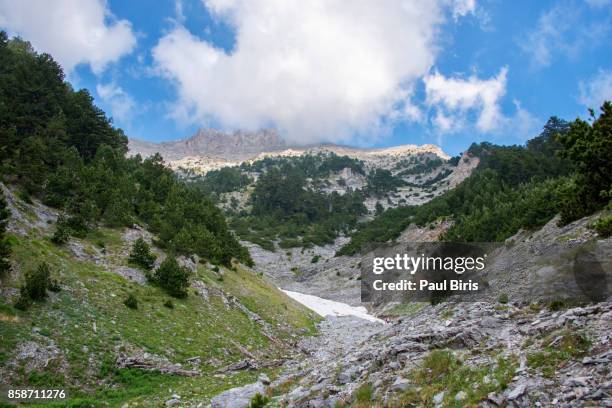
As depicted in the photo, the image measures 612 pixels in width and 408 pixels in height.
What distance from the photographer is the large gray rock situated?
16327 millimetres

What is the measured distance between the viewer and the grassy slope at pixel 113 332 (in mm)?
18969

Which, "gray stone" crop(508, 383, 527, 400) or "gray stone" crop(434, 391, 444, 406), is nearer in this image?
"gray stone" crop(508, 383, 527, 400)

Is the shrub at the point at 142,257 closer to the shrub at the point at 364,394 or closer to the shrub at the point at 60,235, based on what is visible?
the shrub at the point at 60,235

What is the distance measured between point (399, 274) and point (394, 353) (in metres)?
59.9

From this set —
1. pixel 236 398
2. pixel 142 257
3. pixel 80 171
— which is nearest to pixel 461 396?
pixel 236 398

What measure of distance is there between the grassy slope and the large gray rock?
1457 mm

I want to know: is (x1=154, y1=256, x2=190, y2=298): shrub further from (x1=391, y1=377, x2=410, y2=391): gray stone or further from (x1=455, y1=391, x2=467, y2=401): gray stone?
(x1=455, y1=391, x2=467, y2=401): gray stone

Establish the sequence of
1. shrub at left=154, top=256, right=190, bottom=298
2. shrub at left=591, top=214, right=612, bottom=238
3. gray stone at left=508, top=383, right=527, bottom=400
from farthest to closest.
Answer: shrub at left=154, top=256, right=190, bottom=298
shrub at left=591, top=214, right=612, bottom=238
gray stone at left=508, top=383, right=527, bottom=400

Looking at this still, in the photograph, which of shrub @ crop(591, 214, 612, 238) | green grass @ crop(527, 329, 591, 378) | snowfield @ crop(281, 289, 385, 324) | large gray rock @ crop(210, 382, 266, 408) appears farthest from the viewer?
snowfield @ crop(281, 289, 385, 324)

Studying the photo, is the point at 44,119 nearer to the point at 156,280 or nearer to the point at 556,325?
the point at 156,280

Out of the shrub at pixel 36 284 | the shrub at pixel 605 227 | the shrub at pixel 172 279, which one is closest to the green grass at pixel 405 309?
the shrub at pixel 172 279

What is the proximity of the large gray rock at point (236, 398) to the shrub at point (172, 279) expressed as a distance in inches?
650

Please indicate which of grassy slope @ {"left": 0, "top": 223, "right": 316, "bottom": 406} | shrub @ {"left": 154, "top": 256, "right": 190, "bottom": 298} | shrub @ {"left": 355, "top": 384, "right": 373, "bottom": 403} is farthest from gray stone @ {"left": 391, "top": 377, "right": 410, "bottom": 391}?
shrub @ {"left": 154, "top": 256, "right": 190, "bottom": 298}

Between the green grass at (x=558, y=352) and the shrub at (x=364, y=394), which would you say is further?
the shrub at (x=364, y=394)
